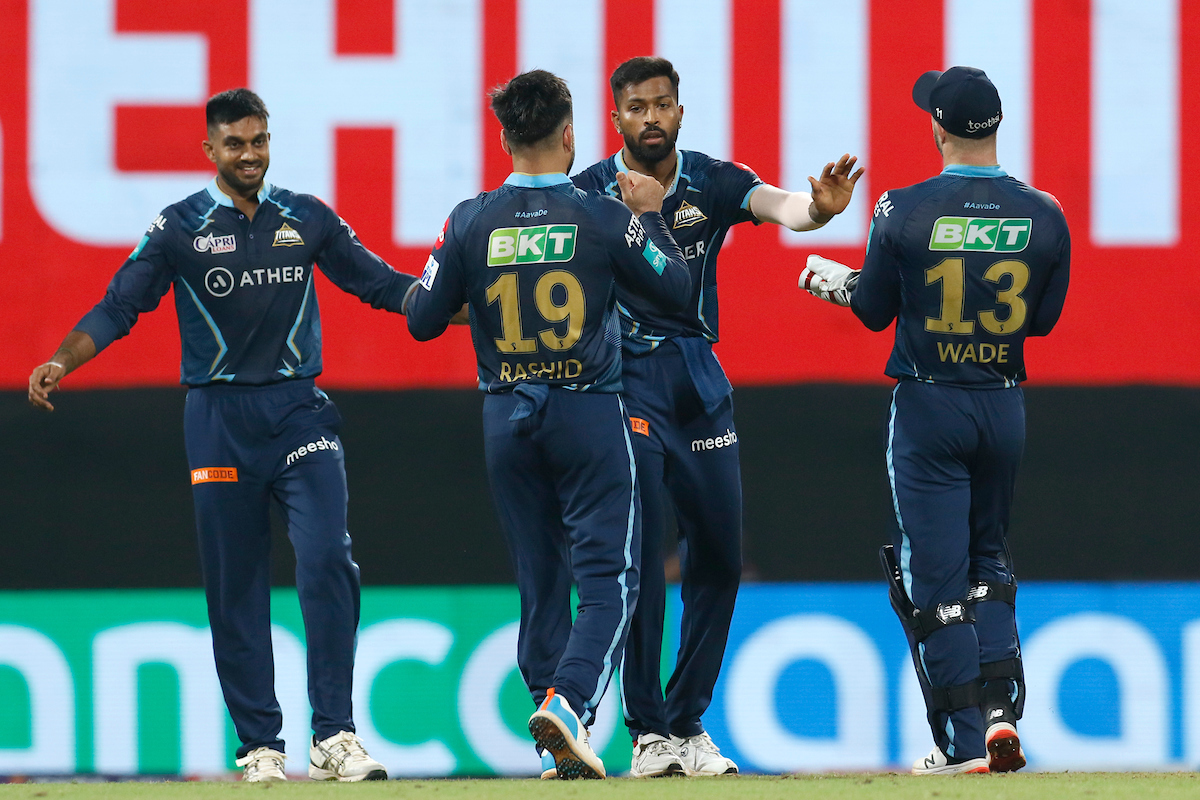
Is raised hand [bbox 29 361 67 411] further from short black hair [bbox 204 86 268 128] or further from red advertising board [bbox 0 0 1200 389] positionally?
red advertising board [bbox 0 0 1200 389]

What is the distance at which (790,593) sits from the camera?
502cm

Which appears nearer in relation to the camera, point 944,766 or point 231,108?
point 944,766

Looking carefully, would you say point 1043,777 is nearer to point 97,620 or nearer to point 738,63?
point 738,63

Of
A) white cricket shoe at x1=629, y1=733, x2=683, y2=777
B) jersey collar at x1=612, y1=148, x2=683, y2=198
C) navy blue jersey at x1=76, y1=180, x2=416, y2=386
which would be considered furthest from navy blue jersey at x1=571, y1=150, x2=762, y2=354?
white cricket shoe at x1=629, y1=733, x2=683, y2=777

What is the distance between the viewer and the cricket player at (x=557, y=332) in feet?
10.8

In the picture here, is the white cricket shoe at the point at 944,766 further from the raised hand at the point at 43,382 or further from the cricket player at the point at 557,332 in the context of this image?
the raised hand at the point at 43,382

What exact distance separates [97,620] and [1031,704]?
341 cm

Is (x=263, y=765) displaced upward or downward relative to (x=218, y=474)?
downward

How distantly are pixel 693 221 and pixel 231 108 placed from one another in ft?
4.55

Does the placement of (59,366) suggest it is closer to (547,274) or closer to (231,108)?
(231,108)

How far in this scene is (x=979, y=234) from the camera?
3520 millimetres

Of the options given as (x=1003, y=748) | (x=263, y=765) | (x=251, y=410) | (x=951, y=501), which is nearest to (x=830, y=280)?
(x=951, y=501)

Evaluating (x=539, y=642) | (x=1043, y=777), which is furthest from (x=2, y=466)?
(x=1043, y=777)

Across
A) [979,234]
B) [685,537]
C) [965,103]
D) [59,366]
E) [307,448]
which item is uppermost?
[965,103]
